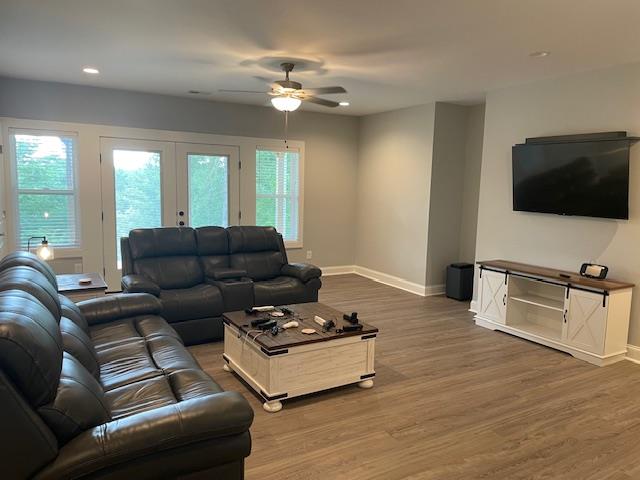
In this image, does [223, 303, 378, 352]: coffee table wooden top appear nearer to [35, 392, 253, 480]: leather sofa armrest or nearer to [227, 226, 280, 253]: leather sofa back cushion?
[35, 392, 253, 480]: leather sofa armrest

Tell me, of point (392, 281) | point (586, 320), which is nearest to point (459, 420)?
point (586, 320)

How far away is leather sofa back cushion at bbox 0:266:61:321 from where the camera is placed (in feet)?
7.23

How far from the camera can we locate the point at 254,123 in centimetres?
691

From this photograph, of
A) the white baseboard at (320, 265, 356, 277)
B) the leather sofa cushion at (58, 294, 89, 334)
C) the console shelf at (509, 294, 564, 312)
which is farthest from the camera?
the white baseboard at (320, 265, 356, 277)

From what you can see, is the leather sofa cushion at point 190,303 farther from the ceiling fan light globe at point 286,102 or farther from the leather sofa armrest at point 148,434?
the leather sofa armrest at point 148,434

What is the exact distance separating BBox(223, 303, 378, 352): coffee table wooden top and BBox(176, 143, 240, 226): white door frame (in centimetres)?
320

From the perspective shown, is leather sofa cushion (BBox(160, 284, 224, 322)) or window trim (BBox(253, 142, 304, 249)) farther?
window trim (BBox(253, 142, 304, 249))

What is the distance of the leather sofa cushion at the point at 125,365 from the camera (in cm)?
243

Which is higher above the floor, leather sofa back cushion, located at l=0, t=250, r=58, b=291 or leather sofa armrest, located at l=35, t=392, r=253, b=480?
leather sofa back cushion, located at l=0, t=250, r=58, b=291

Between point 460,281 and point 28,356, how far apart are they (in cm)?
550

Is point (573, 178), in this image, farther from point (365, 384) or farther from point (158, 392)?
point (158, 392)

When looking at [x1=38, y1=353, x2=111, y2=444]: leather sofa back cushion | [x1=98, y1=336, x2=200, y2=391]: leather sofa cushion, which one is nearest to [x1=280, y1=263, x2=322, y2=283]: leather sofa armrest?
[x1=98, y1=336, x2=200, y2=391]: leather sofa cushion

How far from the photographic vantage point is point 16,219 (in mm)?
5516

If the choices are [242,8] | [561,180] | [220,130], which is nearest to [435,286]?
[561,180]
